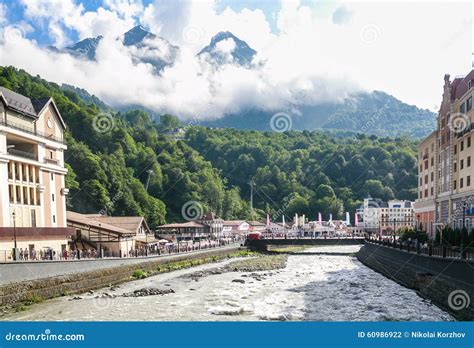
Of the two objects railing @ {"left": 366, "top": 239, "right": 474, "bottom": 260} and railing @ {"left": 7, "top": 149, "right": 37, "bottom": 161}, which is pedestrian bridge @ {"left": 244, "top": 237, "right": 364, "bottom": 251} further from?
railing @ {"left": 7, "top": 149, "right": 37, "bottom": 161}

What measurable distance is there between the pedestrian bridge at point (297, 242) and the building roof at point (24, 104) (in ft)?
172

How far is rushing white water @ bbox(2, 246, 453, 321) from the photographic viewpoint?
25797mm

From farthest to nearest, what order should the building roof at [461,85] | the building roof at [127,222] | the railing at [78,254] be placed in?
the building roof at [127,222], the building roof at [461,85], the railing at [78,254]

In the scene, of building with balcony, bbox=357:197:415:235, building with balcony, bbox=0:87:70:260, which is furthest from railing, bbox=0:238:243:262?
building with balcony, bbox=357:197:415:235

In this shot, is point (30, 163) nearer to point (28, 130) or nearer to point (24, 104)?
point (28, 130)

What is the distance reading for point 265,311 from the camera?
27.0 m

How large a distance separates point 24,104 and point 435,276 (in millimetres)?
40092

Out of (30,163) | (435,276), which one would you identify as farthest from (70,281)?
(435,276)

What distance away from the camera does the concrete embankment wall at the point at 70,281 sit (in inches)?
1129

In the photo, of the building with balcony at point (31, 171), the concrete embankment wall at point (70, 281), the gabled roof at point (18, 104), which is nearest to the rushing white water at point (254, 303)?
the concrete embankment wall at point (70, 281)

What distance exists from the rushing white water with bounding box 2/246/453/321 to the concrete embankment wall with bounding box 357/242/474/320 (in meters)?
0.79

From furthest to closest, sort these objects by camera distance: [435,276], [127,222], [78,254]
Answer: [127,222], [78,254], [435,276]

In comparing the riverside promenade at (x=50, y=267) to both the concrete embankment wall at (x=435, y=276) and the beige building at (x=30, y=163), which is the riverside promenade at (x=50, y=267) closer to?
the beige building at (x=30, y=163)

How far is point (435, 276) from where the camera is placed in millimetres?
30766
